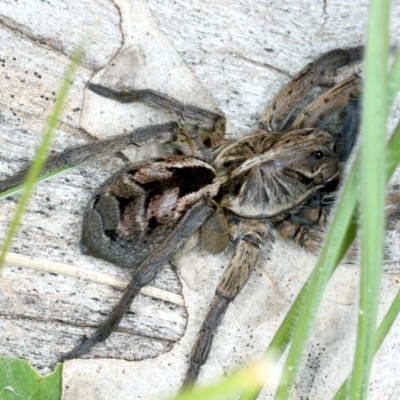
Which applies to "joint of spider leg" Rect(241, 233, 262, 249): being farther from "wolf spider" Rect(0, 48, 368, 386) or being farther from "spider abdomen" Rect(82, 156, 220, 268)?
"spider abdomen" Rect(82, 156, 220, 268)

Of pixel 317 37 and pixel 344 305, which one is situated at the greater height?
pixel 317 37

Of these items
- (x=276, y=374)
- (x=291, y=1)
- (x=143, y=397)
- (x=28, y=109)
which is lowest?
(x=143, y=397)

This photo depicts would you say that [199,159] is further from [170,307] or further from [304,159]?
[170,307]

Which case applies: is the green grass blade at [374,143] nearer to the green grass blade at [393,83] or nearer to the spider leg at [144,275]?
the green grass blade at [393,83]

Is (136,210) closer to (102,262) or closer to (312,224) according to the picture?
(102,262)

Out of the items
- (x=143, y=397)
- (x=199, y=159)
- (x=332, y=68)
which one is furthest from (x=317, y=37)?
(x=143, y=397)

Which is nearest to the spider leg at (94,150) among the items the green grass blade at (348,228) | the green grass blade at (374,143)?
the green grass blade at (348,228)
